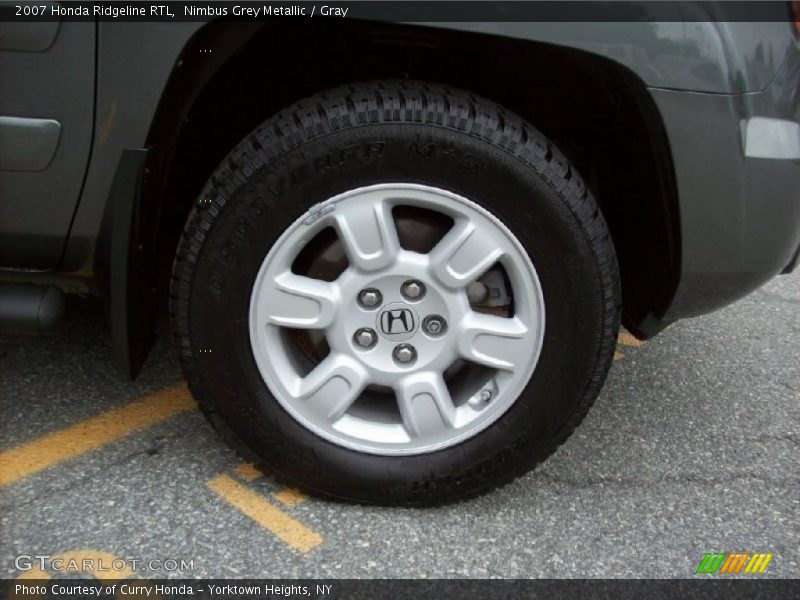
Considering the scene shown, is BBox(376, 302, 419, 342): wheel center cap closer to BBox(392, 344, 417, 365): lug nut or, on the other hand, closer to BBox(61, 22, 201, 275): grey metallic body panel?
BBox(392, 344, 417, 365): lug nut

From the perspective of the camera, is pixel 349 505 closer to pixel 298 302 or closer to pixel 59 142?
pixel 298 302

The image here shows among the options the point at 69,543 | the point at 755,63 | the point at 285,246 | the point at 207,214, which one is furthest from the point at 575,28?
the point at 69,543

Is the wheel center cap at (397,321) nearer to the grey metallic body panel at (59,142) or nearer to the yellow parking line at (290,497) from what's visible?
the yellow parking line at (290,497)

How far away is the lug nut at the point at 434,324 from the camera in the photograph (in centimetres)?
173

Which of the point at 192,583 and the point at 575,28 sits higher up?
the point at 575,28

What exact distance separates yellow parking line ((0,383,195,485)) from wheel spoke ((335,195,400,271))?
0.88 meters

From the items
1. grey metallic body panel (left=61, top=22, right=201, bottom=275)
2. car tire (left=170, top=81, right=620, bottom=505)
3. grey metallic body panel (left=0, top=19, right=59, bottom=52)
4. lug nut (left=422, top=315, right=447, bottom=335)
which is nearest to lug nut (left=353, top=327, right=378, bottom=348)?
car tire (left=170, top=81, right=620, bottom=505)

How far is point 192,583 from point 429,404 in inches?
25.7

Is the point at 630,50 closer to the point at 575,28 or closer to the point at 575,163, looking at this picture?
the point at 575,28

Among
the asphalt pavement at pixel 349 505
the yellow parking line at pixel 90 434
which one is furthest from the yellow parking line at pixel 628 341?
the yellow parking line at pixel 90 434

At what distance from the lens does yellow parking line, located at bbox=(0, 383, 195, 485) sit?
74.4 inches

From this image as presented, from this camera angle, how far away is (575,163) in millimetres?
2039

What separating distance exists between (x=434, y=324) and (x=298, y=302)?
1.05ft

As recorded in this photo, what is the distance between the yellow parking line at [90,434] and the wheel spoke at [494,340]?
3.11 feet
